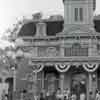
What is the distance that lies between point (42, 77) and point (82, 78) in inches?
152

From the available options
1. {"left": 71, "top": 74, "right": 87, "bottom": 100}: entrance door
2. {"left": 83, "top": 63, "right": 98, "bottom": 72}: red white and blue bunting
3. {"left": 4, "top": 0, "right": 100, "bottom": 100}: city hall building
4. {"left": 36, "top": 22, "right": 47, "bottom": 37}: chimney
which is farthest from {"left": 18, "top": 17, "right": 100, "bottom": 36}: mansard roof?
{"left": 83, "top": 63, "right": 98, "bottom": 72}: red white and blue bunting

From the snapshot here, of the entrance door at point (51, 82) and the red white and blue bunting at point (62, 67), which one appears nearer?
the red white and blue bunting at point (62, 67)

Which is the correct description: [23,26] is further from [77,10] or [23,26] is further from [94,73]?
[94,73]

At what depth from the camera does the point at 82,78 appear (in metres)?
32.0

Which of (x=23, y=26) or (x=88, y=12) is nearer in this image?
(x=88, y=12)

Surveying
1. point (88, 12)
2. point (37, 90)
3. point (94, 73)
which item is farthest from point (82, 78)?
point (88, 12)

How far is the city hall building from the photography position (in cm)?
3009

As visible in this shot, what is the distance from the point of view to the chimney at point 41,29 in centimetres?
3438

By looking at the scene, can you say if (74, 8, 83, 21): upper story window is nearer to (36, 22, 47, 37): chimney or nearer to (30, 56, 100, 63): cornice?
(36, 22, 47, 37): chimney

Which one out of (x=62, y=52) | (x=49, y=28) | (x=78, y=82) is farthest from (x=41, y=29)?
(x=78, y=82)

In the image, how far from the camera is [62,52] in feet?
107

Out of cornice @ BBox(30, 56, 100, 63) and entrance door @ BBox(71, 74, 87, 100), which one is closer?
cornice @ BBox(30, 56, 100, 63)

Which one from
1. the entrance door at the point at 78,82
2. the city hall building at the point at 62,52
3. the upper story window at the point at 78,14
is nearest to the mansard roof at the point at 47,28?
the city hall building at the point at 62,52

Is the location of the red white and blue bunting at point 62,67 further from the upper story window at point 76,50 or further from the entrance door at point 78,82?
the upper story window at point 76,50
